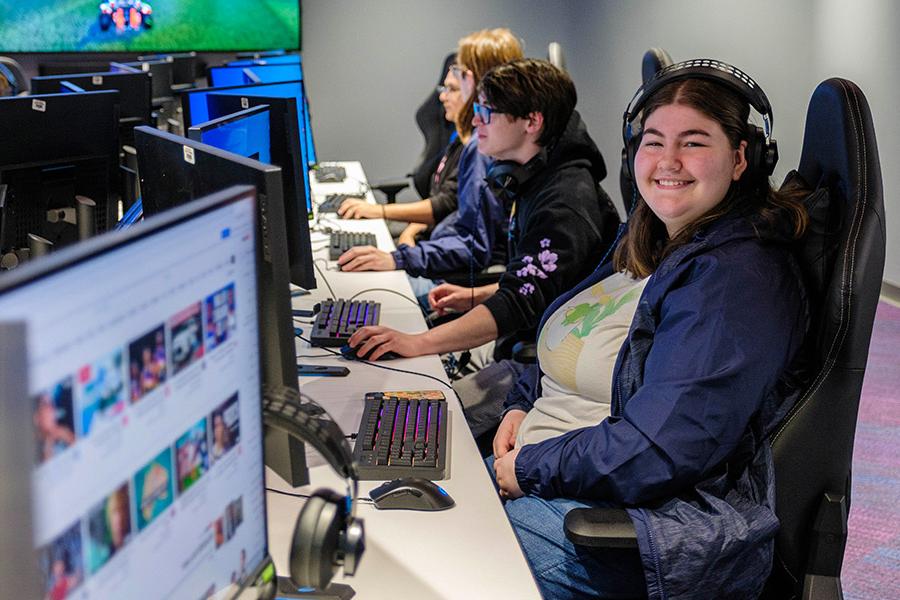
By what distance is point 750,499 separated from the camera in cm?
141

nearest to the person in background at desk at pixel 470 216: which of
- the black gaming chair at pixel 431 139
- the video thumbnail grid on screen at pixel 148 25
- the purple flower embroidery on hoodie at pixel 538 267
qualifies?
the purple flower embroidery on hoodie at pixel 538 267

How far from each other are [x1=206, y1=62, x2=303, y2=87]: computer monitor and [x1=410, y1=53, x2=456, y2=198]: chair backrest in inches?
33.6

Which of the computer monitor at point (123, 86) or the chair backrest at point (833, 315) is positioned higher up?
the computer monitor at point (123, 86)

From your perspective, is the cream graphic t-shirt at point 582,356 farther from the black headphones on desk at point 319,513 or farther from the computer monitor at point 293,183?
the black headphones on desk at point 319,513

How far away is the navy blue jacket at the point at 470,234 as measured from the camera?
3102mm

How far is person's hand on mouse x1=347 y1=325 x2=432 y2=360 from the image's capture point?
2.02 metres

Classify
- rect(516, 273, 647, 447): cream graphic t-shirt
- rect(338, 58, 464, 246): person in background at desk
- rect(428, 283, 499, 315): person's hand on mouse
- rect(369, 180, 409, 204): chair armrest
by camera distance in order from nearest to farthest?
1. rect(516, 273, 647, 447): cream graphic t-shirt
2. rect(428, 283, 499, 315): person's hand on mouse
3. rect(338, 58, 464, 246): person in background at desk
4. rect(369, 180, 409, 204): chair armrest

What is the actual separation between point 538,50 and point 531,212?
13.2ft

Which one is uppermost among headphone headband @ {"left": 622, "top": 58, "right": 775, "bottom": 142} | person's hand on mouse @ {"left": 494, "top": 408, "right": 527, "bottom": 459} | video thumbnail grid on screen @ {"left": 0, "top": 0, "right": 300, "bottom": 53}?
video thumbnail grid on screen @ {"left": 0, "top": 0, "right": 300, "bottom": 53}

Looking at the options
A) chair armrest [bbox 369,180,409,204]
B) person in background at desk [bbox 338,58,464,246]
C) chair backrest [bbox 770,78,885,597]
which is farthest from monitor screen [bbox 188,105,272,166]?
chair armrest [bbox 369,180,409,204]

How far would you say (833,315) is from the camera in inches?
53.6

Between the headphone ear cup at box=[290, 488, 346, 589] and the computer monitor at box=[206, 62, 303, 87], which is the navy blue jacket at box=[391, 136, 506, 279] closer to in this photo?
the computer monitor at box=[206, 62, 303, 87]

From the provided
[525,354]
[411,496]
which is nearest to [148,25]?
[525,354]

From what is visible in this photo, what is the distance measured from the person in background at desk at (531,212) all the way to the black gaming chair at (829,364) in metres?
0.76
